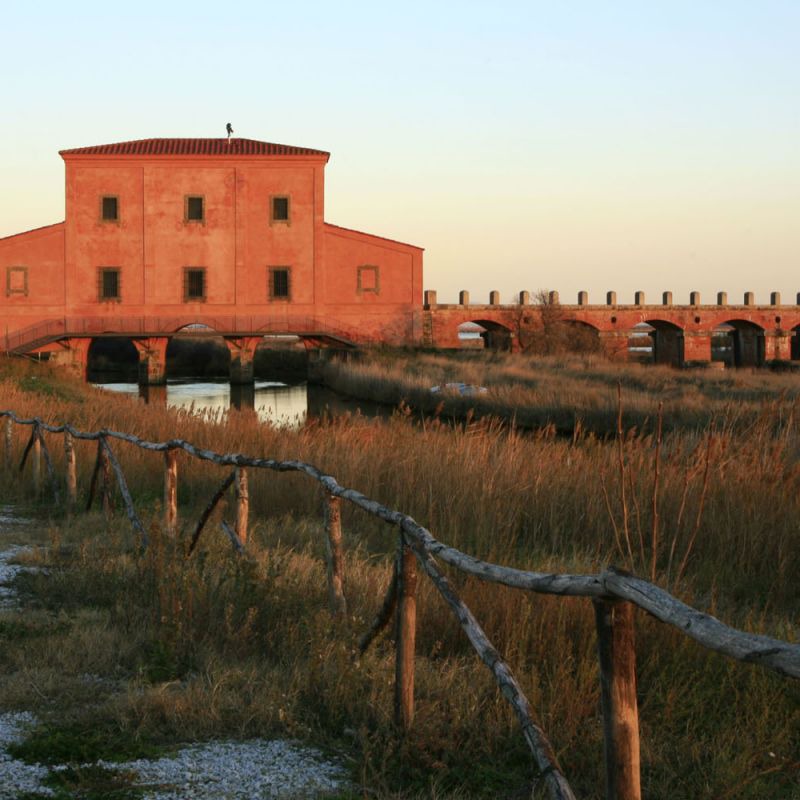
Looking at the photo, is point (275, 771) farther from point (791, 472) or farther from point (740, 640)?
point (791, 472)

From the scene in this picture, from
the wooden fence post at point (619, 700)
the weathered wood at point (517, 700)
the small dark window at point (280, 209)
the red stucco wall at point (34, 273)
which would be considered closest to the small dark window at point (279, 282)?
the small dark window at point (280, 209)

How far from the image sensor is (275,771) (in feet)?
11.0

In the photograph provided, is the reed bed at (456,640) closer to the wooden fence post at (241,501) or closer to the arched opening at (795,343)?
the wooden fence post at (241,501)

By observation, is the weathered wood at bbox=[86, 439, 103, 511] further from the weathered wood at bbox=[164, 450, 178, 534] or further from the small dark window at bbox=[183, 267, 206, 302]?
the small dark window at bbox=[183, 267, 206, 302]

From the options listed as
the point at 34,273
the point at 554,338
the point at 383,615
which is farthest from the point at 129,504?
the point at 554,338

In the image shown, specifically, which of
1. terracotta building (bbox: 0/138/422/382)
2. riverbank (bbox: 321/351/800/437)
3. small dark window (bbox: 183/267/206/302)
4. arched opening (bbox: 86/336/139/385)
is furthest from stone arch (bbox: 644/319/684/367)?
arched opening (bbox: 86/336/139/385)

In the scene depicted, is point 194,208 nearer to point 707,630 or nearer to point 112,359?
point 112,359

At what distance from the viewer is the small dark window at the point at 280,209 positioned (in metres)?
39.3

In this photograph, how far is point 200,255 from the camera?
38938 mm

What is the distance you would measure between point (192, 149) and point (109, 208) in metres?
3.94

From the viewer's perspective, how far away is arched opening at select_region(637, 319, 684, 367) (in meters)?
52.6

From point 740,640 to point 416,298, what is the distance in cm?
3838

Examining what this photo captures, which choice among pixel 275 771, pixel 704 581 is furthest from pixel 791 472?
pixel 275 771

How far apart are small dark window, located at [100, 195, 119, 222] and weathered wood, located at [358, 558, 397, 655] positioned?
3736 cm
